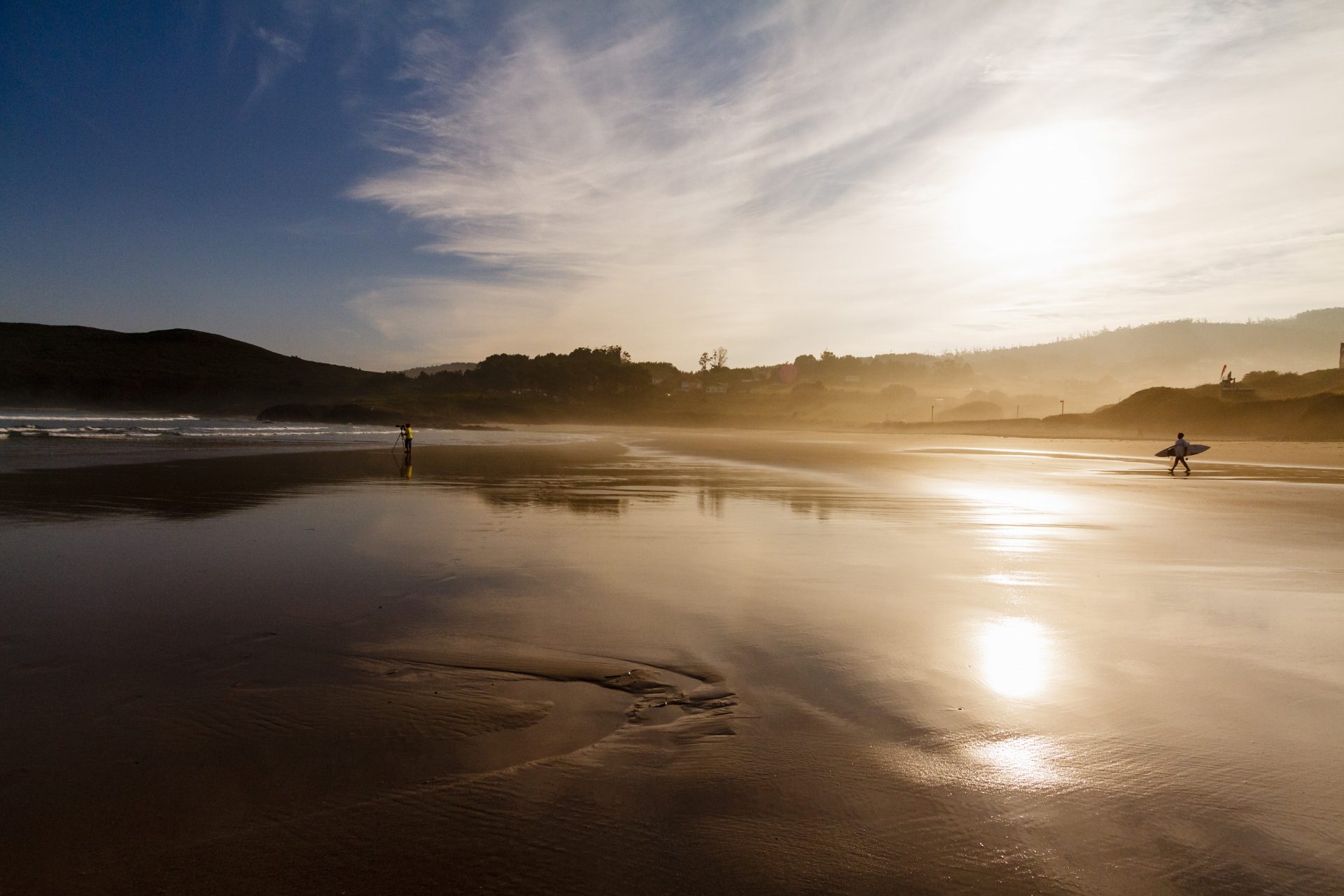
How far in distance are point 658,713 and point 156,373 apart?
150m

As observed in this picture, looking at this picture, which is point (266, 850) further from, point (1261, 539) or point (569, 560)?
point (1261, 539)

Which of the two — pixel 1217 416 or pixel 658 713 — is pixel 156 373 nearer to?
pixel 658 713

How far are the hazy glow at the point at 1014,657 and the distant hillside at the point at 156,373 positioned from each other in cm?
12564

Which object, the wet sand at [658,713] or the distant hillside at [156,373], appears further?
the distant hillside at [156,373]

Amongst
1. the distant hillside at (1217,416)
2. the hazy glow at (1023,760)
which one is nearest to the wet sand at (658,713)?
the hazy glow at (1023,760)

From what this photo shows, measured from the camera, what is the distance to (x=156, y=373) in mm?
121812

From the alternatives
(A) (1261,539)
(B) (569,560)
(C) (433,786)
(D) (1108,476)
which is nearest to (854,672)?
(C) (433,786)

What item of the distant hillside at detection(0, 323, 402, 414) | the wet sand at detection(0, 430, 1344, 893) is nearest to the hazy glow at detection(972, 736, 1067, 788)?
the wet sand at detection(0, 430, 1344, 893)

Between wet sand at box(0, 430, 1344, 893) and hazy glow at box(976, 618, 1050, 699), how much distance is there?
0.11 feet

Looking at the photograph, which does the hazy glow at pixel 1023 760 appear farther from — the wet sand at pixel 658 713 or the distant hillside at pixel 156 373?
the distant hillside at pixel 156 373

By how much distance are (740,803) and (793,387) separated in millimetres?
152452

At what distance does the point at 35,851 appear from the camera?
2.65 m

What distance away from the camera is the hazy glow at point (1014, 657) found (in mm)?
4684

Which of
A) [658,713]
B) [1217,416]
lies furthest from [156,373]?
[1217,416]
